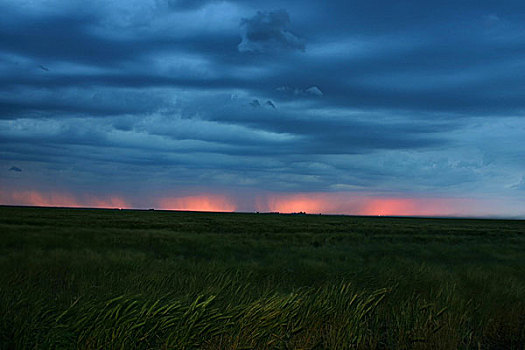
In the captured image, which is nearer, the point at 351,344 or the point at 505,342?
the point at 351,344

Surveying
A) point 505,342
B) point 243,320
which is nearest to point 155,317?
point 243,320

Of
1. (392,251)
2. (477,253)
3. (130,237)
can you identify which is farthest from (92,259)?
(477,253)

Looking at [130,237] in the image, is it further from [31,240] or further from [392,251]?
[392,251]

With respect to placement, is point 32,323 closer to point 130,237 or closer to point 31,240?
point 31,240

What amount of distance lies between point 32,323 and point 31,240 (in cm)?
2216

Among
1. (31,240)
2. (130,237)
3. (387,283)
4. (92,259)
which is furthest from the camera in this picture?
(130,237)

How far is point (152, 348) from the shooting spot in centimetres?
481

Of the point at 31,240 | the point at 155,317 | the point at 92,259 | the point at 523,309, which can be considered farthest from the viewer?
the point at 31,240

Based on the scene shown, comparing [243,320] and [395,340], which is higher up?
[243,320]

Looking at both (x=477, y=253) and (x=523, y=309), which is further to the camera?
(x=477, y=253)

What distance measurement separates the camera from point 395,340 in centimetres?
595

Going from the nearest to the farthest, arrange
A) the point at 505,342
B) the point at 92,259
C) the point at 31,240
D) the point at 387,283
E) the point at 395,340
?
the point at 395,340 → the point at 505,342 → the point at 387,283 → the point at 92,259 → the point at 31,240

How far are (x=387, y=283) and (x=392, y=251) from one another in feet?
56.7

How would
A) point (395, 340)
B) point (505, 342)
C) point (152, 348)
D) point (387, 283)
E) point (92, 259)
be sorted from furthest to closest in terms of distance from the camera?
point (92, 259) → point (387, 283) → point (505, 342) → point (395, 340) → point (152, 348)
